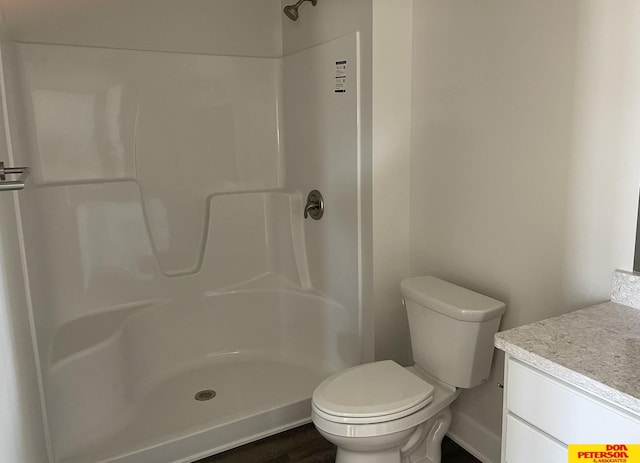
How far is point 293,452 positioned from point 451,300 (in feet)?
3.07

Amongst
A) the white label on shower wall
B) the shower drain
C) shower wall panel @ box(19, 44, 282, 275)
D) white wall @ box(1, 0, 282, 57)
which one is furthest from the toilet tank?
white wall @ box(1, 0, 282, 57)

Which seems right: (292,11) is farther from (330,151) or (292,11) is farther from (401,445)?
(401,445)

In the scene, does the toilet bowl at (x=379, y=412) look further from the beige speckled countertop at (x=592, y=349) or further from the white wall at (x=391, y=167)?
the beige speckled countertop at (x=592, y=349)

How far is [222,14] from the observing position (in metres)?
2.78

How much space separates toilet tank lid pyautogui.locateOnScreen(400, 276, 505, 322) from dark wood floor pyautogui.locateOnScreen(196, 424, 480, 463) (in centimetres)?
70

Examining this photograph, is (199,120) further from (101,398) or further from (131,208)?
(101,398)

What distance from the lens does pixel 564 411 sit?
116cm

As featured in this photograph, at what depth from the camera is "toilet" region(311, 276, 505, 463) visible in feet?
5.52

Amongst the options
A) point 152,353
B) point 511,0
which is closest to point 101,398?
point 152,353

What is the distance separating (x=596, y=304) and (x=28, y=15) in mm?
2546

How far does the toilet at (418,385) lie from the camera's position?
168 cm

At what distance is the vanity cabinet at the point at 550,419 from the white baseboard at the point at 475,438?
746 millimetres

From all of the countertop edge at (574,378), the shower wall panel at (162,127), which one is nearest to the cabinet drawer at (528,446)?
the countertop edge at (574,378)

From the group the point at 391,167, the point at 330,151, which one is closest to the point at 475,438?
the point at 391,167
